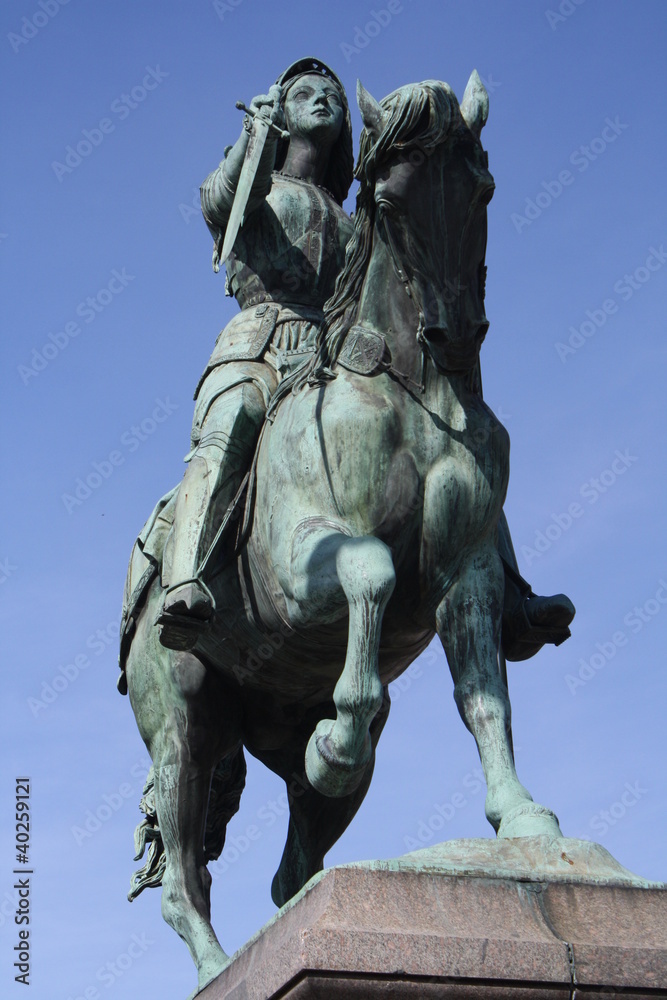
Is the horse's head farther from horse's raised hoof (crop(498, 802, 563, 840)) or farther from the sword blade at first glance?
horse's raised hoof (crop(498, 802, 563, 840))

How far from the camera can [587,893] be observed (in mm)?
5969

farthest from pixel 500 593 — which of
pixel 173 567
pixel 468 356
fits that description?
pixel 173 567

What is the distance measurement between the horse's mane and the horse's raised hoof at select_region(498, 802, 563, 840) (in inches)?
85.2

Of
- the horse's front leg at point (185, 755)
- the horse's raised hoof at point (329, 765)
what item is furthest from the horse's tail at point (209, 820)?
the horse's raised hoof at point (329, 765)

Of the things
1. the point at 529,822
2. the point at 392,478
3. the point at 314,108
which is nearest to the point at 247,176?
the point at 314,108

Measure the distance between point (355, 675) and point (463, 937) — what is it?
1221mm

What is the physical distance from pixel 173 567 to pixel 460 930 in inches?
102

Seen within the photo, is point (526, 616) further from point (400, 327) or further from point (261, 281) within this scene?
point (261, 281)

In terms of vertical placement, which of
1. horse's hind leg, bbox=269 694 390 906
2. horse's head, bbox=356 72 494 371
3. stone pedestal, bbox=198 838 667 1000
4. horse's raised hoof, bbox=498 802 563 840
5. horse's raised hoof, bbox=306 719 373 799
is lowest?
stone pedestal, bbox=198 838 667 1000

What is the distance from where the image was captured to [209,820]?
8805 millimetres

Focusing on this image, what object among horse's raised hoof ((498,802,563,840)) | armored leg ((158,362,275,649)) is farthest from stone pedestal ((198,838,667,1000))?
armored leg ((158,362,275,649))

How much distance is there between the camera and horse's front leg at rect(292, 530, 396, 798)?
653 cm

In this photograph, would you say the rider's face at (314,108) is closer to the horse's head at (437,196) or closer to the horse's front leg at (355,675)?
the horse's head at (437,196)

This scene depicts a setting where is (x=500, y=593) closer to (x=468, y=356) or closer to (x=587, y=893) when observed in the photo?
(x=468, y=356)
